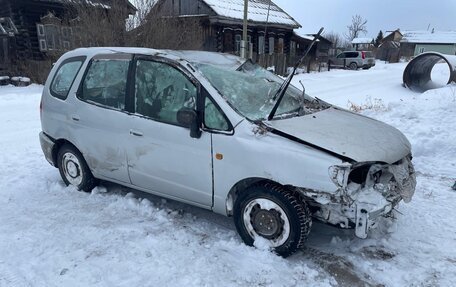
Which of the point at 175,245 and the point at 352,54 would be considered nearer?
the point at 175,245

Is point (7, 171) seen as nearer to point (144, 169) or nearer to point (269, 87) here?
point (144, 169)

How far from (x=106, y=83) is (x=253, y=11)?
24210 mm

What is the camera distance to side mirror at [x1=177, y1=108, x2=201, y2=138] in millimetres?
3464

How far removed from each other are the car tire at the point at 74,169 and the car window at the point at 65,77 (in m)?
0.67

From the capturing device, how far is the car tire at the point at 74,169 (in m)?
4.69

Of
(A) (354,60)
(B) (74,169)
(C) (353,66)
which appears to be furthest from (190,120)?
(A) (354,60)

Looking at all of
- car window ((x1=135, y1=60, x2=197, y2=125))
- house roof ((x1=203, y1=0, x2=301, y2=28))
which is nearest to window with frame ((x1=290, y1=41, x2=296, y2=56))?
house roof ((x1=203, y1=0, x2=301, y2=28))

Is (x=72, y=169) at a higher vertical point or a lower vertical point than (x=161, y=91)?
lower

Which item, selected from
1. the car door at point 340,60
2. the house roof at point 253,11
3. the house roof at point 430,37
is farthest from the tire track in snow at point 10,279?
the house roof at point 430,37

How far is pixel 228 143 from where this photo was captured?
135 inches

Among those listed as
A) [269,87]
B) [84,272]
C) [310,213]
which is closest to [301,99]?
[269,87]

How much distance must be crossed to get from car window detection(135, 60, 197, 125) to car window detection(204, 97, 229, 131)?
160 mm

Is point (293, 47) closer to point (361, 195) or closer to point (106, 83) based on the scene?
point (106, 83)

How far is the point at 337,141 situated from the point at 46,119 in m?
3.64
